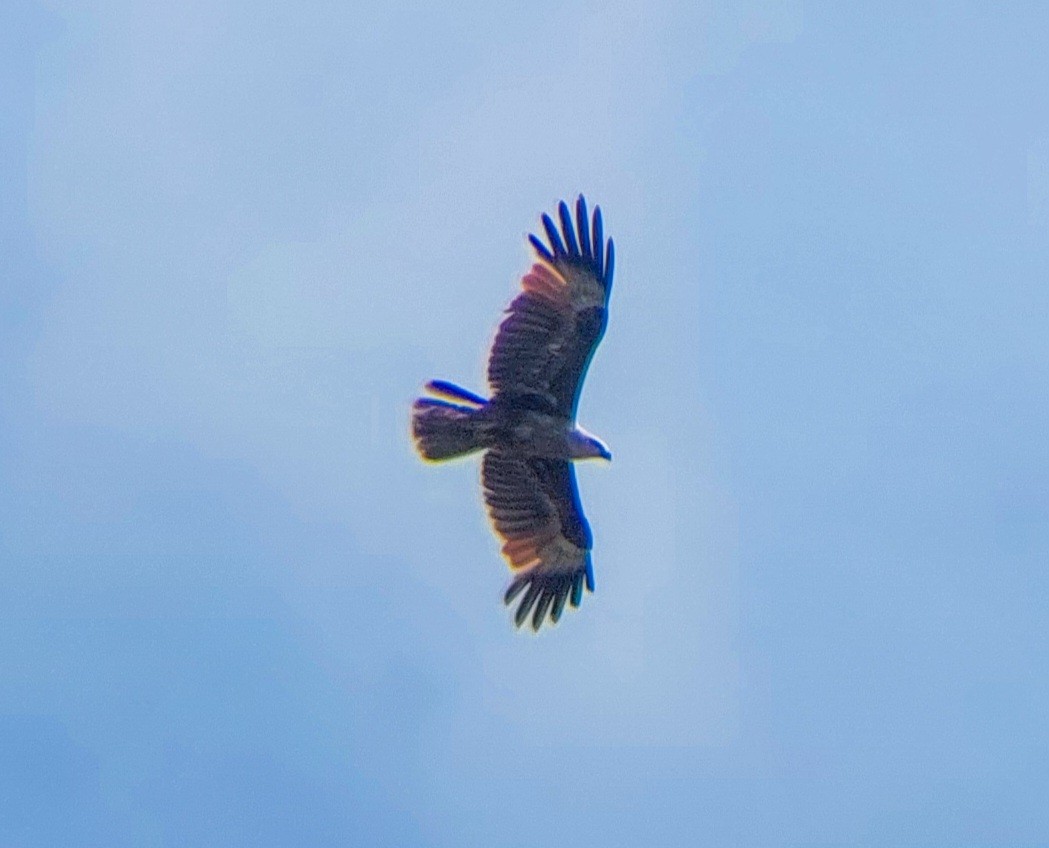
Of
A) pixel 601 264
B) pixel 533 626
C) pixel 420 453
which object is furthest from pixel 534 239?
pixel 533 626

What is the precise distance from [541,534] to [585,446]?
1218 millimetres

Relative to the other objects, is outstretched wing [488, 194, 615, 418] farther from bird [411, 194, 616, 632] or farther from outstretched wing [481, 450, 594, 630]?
outstretched wing [481, 450, 594, 630]

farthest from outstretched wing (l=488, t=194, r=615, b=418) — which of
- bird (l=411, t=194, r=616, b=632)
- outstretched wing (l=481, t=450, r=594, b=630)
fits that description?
outstretched wing (l=481, t=450, r=594, b=630)

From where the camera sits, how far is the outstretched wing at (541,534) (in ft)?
57.7

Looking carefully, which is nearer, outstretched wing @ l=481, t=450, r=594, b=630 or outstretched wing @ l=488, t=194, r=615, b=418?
outstretched wing @ l=488, t=194, r=615, b=418

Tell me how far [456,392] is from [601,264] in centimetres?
158

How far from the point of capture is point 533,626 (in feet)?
58.3

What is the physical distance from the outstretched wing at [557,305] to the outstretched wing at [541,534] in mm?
1340

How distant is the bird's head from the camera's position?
1688 cm

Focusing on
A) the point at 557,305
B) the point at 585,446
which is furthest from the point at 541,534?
the point at 557,305

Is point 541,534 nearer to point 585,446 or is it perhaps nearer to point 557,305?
point 585,446

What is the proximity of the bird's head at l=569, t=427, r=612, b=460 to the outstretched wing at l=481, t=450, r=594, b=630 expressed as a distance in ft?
1.95

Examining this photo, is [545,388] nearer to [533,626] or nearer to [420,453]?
[420,453]

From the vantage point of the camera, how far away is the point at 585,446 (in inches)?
665
